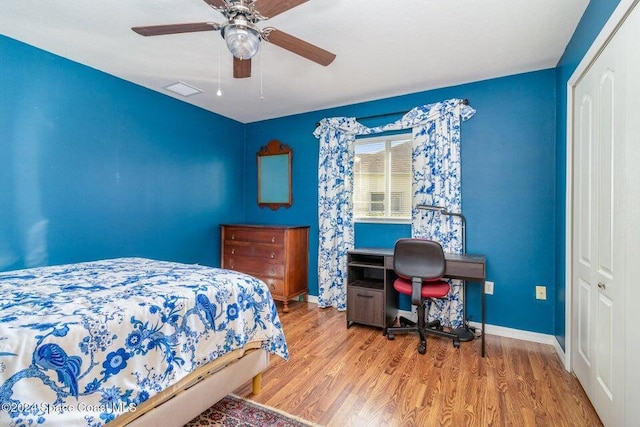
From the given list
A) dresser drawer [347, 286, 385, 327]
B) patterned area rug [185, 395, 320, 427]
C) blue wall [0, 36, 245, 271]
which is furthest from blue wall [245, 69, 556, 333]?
blue wall [0, 36, 245, 271]

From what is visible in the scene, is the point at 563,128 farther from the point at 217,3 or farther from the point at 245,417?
the point at 245,417

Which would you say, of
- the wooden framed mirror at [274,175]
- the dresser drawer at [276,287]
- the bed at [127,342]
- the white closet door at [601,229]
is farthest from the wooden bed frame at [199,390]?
the wooden framed mirror at [274,175]

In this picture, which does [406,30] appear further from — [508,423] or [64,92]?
[64,92]

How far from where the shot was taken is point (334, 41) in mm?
2273

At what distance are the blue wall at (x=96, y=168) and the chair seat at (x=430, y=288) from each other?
8.17ft

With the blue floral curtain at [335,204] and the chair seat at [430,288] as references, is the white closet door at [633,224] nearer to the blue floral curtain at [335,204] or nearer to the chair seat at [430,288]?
the chair seat at [430,288]

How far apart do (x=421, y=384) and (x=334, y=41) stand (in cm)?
257

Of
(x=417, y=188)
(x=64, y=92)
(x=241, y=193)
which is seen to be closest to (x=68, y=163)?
(x=64, y=92)

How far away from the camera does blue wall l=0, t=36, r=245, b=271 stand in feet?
7.51

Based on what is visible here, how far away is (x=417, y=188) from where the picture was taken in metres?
3.19

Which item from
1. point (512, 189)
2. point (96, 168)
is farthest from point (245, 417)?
point (512, 189)

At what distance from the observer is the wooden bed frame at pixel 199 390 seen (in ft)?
4.25

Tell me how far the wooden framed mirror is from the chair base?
2076mm

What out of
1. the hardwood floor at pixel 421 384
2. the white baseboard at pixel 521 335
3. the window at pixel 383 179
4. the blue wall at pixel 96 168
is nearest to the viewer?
the hardwood floor at pixel 421 384
